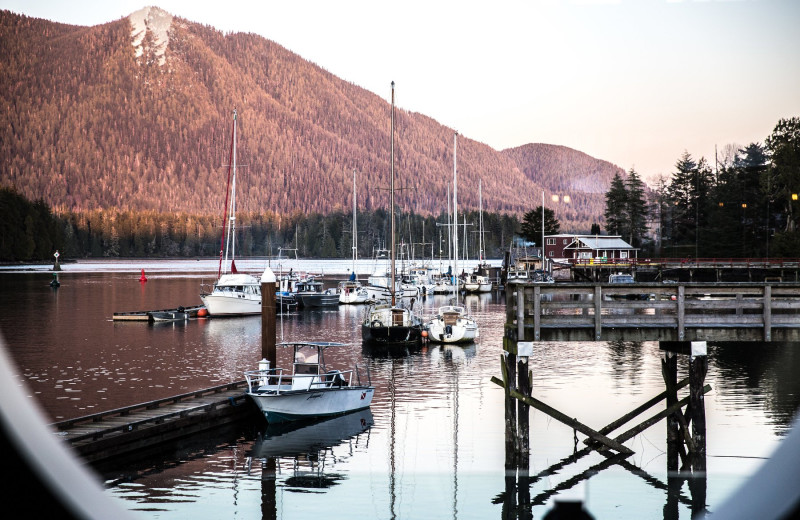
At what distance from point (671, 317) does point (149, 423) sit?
11353 millimetres

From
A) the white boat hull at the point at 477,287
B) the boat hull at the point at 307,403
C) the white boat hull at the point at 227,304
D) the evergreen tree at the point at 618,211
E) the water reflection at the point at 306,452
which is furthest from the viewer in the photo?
the evergreen tree at the point at 618,211

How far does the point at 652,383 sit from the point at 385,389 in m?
10.4

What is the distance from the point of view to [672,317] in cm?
1417

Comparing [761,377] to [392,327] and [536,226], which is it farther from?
[536,226]

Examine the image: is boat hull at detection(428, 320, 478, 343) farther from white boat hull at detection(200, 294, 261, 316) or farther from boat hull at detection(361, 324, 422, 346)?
white boat hull at detection(200, 294, 261, 316)

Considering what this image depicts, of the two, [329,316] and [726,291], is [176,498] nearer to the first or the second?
[726,291]

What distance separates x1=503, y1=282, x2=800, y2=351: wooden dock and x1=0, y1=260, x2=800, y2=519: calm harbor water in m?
3.09

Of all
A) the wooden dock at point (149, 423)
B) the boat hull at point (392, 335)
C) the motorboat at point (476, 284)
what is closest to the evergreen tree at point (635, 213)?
the motorboat at point (476, 284)

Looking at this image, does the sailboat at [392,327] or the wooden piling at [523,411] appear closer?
the wooden piling at [523,411]

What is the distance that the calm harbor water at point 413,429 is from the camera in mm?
14969

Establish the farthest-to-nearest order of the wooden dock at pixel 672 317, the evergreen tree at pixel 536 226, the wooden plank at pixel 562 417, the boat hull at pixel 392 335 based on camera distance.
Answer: the evergreen tree at pixel 536 226 < the boat hull at pixel 392 335 < the wooden plank at pixel 562 417 < the wooden dock at pixel 672 317

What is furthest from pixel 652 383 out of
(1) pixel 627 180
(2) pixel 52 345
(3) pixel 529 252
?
(1) pixel 627 180

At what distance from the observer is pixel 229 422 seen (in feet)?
66.5

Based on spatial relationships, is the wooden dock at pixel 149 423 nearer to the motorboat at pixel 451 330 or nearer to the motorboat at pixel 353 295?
the motorboat at pixel 451 330
